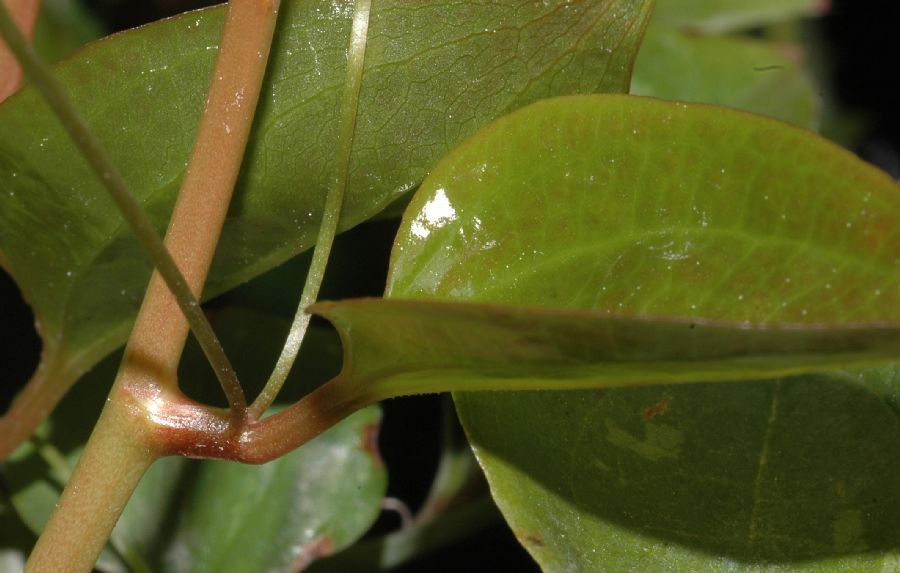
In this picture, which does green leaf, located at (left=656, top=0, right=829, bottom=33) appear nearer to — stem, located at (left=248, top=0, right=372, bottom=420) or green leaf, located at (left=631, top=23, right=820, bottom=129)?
green leaf, located at (left=631, top=23, right=820, bottom=129)

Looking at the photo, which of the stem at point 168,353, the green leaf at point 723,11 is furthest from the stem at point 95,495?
the green leaf at point 723,11

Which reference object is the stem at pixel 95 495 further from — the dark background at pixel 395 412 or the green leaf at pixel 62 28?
the green leaf at pixel 62 28

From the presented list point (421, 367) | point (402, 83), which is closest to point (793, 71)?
point (402, 83)

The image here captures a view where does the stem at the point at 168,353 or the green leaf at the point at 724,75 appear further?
the green leaf at the point at 724,75

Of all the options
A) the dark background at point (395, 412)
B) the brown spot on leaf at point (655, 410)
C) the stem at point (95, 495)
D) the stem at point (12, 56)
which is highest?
the stem at point (12, 56)

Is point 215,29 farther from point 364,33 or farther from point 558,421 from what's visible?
point 558,421

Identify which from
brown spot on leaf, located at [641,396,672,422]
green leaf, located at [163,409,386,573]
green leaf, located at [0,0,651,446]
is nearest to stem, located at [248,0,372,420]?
green leaf, located at [0,0,651,446]
